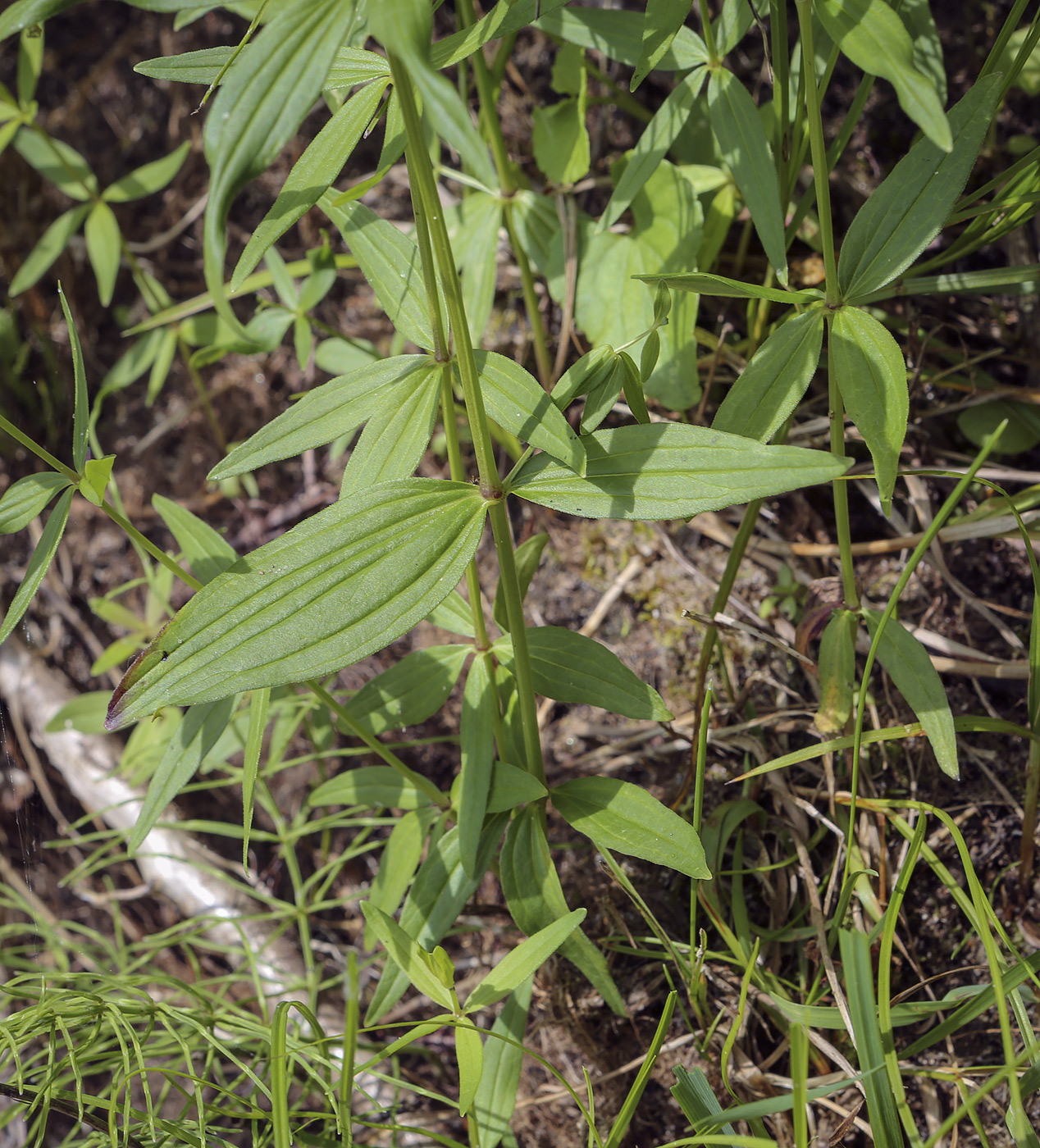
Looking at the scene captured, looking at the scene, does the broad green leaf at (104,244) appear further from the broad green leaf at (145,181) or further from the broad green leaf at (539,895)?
the broad green leaf at (539,895)

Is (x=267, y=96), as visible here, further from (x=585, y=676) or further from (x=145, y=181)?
(x=145, y=181)

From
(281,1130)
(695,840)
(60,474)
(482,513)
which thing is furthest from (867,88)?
(281,1130)

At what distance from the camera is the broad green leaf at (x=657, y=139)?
115cm

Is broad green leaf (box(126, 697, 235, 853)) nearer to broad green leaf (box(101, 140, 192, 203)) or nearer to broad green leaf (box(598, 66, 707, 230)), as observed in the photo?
broad green leaf (box(598, 66, 707, 230))

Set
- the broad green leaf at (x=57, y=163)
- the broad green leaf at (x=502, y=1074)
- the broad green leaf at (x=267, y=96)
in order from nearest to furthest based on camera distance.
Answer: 1. the broad green leaf at (x=267, y=96)
2. the broad green leaf at (x=502, y=1074)
3. the broad green leaf at (x=57, y=163)

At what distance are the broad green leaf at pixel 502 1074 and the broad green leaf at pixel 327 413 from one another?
0.74 metres

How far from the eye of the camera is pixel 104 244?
1864 millimetres

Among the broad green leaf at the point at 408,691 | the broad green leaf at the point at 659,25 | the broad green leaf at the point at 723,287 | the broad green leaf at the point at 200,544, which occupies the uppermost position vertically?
the broad green leaf at the point at 659,25

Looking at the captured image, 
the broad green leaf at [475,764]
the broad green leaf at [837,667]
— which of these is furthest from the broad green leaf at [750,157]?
the broad green leaf at [475,764]

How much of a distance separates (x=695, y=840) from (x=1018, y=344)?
1150 mm

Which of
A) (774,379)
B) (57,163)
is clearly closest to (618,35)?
(774,379)

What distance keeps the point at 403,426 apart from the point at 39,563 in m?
0.43

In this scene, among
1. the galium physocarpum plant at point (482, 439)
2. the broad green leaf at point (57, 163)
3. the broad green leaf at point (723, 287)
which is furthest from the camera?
the broad green leaf at point (57, 163)

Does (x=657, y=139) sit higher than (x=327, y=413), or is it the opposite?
(x=657, y=139)
